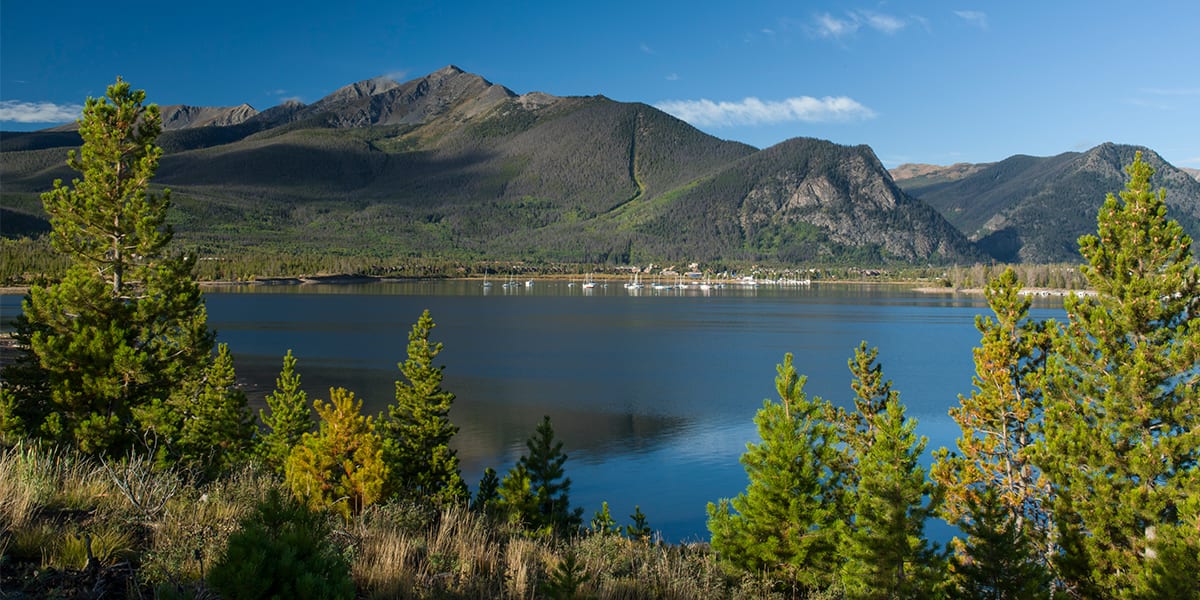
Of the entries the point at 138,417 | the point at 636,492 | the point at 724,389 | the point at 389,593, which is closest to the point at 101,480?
the point at 389,593

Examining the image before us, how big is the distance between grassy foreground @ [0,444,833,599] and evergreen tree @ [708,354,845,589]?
7892 mm

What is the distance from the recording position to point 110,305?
18562mm

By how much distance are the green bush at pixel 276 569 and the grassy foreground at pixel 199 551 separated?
1.49 feet

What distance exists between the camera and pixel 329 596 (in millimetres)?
4527

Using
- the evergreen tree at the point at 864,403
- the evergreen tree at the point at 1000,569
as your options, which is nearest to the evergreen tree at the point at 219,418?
the evergreen tree at the point at 864,403

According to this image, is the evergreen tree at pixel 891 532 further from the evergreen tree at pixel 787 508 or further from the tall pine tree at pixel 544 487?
the tall pine tree at pixel 544 487

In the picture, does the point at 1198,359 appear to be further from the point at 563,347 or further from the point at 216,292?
the point at 216,292

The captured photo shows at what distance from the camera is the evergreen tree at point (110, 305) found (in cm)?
1736

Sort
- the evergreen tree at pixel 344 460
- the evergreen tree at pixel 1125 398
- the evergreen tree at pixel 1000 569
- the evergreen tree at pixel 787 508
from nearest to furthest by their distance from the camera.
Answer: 1. the evergreen tree at pixel 1000 569
2. the evergreen tree at pixel 344 460
3. the evergreen tree at pixel 1125 398
4. the evergreen tree at pixel 787 508

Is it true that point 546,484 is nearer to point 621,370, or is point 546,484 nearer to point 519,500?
point 519,500

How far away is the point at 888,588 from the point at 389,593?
12.0 metres

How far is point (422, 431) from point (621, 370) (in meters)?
41.9

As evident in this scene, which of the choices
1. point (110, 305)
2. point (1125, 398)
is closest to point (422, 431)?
point (110, 305)

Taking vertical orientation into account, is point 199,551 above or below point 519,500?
above
